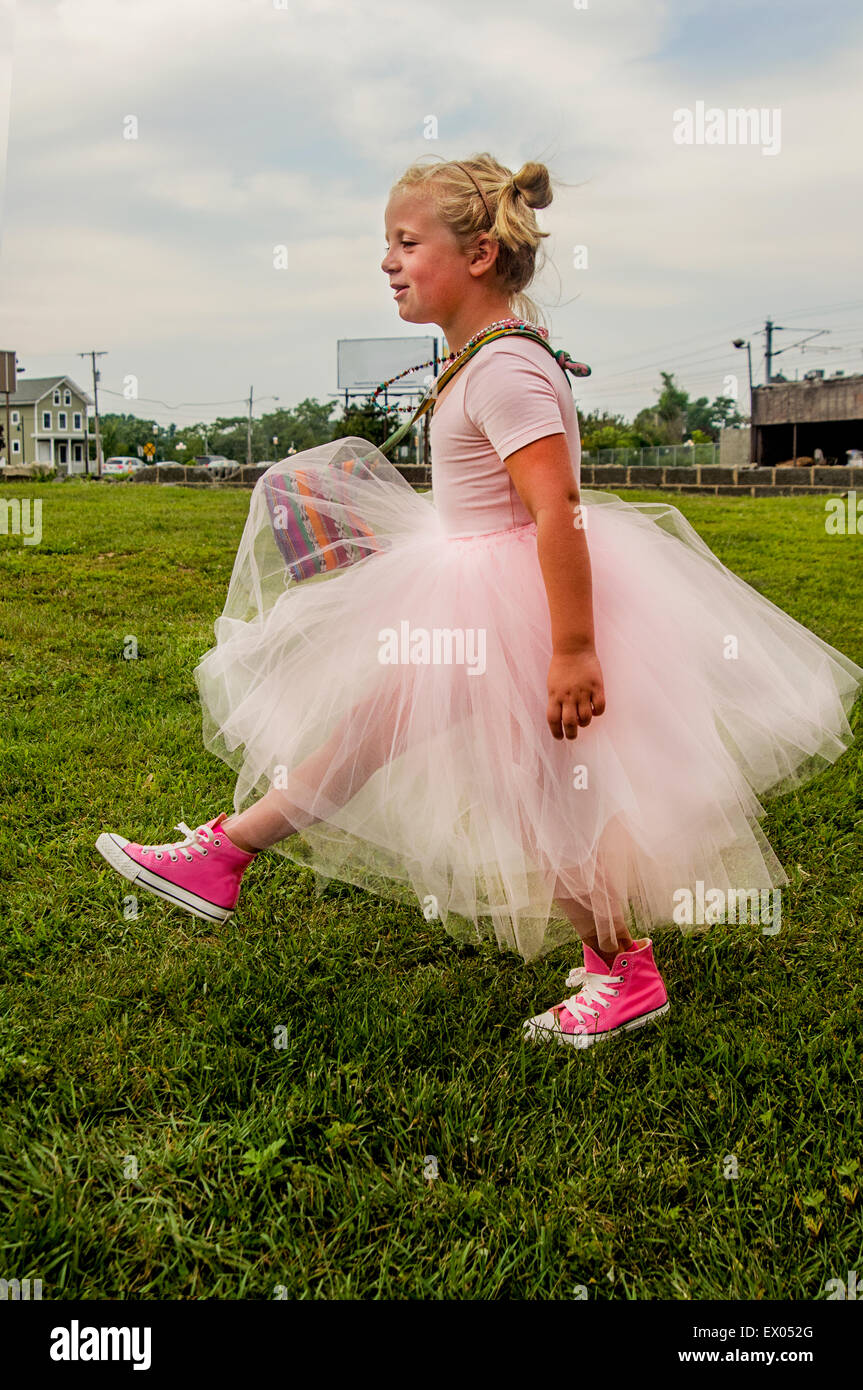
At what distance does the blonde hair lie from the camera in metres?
2.16

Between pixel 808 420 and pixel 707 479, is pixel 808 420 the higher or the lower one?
the higher one

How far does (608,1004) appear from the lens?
7.45ft

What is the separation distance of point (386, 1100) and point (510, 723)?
78 centimetres

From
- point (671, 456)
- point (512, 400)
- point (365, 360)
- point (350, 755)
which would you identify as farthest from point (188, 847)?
point (671, 456)

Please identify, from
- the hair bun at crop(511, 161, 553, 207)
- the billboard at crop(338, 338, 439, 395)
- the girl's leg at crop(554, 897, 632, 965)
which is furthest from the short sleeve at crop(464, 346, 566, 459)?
the billboard at crop(338, 338, 439, 395)

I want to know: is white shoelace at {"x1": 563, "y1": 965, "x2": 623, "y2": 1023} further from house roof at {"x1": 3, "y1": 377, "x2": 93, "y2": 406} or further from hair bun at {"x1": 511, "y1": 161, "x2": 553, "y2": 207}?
house roof at {"x1": 3, "y1": 377, "x2": 93, "y2": 406}

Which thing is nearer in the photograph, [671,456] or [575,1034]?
[575,1034]

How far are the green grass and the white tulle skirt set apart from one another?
276 millimetres

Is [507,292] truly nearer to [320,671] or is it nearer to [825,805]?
[320,671]

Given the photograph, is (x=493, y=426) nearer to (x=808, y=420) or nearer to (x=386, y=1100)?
(x=386, y=1100)

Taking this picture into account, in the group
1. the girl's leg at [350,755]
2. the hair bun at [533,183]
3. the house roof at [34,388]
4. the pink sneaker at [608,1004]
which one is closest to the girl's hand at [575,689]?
the girl's leg at [350,755]

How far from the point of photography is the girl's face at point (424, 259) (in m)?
2.19

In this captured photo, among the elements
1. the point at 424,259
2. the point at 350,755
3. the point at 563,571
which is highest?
the point at 424,259
